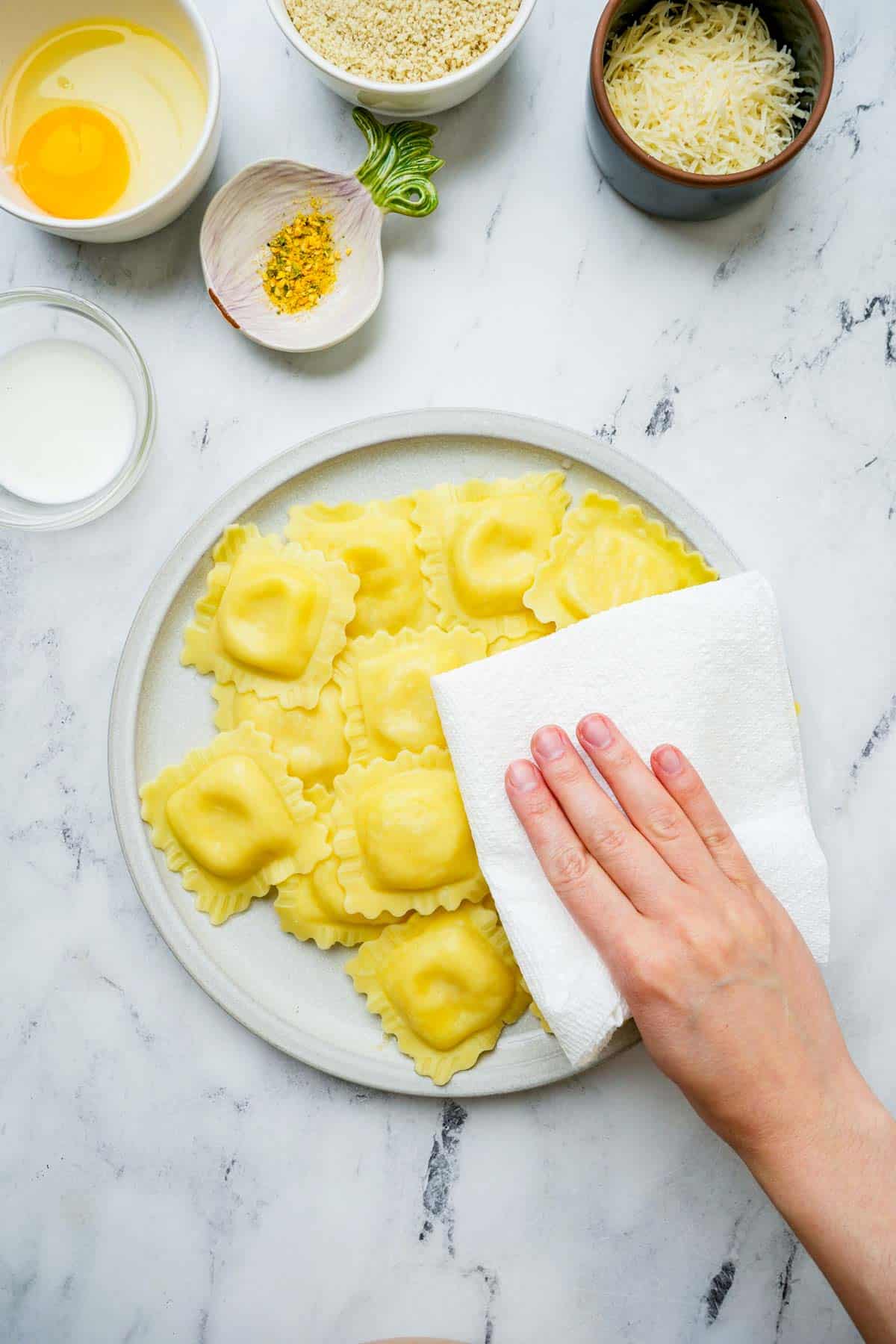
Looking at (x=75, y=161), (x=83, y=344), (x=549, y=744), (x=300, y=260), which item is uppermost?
(x=75, y=161)

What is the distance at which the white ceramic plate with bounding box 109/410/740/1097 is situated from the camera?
6.21ft

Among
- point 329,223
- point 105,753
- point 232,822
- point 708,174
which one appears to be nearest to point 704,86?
point 708,174

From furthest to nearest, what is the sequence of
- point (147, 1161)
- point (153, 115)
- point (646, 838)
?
point (147, 1161), point (153, 115), point (646, 838)

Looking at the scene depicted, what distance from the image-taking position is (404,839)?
5.81 ft

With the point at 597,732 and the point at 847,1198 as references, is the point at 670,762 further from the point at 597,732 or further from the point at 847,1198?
the point at 847,1198

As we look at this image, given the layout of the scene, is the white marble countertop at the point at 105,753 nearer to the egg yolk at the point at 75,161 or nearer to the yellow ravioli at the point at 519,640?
the egg yolk at the point at 75,161

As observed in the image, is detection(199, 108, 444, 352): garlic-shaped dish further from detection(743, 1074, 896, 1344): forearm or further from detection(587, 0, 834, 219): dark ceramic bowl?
detection(743, 1074, 896, 1344): forearm

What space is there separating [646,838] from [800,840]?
312 millimetres

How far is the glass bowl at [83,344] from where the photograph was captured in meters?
1.93

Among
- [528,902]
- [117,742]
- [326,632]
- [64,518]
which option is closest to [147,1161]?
[117,742]

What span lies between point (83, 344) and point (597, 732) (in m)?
1.34

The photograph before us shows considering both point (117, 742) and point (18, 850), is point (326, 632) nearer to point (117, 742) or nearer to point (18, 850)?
point (117, 742)

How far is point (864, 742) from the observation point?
6.73ft

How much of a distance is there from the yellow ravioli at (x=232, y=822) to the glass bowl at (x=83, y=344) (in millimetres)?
555
